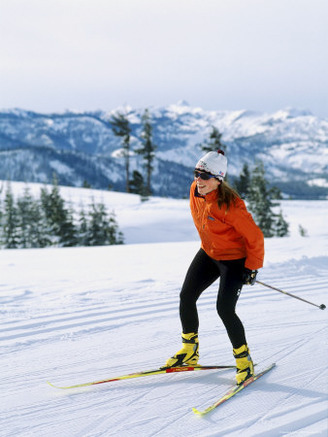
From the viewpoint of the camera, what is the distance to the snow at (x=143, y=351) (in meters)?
2.95

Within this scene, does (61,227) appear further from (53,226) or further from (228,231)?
(228,231)

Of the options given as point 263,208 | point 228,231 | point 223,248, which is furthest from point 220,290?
point 263,208

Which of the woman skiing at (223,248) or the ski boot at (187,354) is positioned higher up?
the woman skiing at (223,248)

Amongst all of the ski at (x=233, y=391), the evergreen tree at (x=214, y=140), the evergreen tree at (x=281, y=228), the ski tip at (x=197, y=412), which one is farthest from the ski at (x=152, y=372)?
the evergreen tree at (x=214, y=140)

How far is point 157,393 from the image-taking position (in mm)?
3404

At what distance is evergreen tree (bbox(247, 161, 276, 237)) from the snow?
2353cm

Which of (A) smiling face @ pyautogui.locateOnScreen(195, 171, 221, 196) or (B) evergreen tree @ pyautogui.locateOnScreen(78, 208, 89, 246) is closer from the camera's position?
(A) smiling face @ pyautogui.locateOnScreen(195, 171, 221, 196)

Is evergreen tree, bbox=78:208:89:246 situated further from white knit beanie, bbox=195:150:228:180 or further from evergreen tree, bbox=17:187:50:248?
white knit beanie, bbox=195:150:228:180

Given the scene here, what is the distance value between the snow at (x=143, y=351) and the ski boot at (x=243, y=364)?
0.42ft

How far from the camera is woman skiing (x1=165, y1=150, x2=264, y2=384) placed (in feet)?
10.7

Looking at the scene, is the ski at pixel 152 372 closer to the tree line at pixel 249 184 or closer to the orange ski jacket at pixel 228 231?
the orange ski jacket at pixel 228 231

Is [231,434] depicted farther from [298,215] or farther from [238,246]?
[298,215]

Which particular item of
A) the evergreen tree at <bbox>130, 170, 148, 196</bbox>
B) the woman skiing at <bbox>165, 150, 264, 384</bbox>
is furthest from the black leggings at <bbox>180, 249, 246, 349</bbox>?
the evergreen tree at <bbox>130, 170, 148, 196</bbox>

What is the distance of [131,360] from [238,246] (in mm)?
1710
